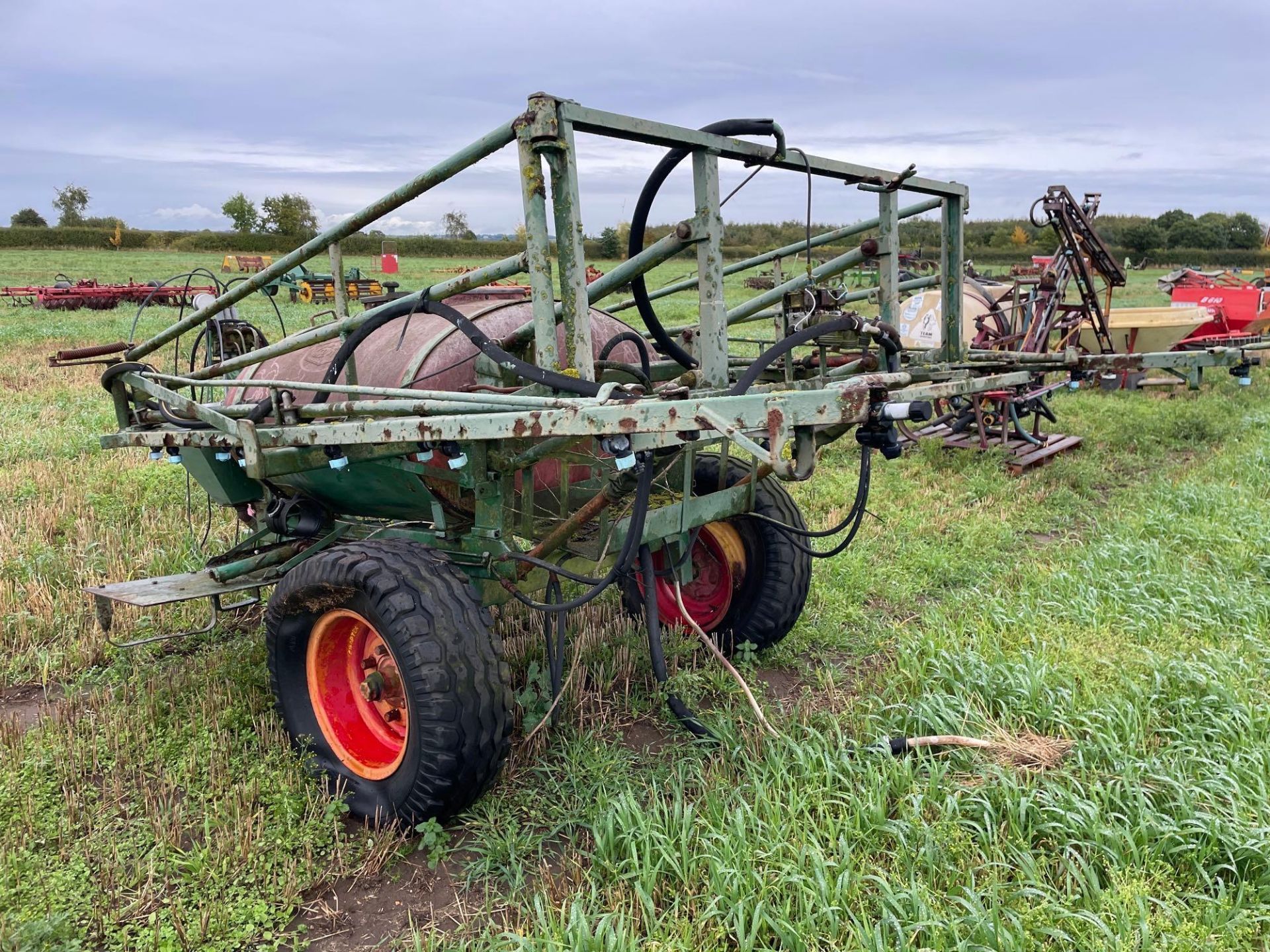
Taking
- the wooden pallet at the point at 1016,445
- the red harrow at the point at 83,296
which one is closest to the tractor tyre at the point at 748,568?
the wooden pallet at the point at 1016,445

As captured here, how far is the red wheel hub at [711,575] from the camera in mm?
4344

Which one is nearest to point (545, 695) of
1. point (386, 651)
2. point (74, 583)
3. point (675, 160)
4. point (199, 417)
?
point (386, 651)

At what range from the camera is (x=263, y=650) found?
14.7 feet

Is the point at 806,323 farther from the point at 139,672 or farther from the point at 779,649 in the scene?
the point at 139,672

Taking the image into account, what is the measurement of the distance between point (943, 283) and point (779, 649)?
1.88m

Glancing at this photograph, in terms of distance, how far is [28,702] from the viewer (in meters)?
4.08

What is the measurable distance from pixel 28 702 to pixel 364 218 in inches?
110

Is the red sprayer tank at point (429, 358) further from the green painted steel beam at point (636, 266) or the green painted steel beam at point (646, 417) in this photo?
the green painted steel beam at point (646, 417)

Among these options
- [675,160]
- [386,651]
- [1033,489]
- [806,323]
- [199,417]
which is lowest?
[1033,489]

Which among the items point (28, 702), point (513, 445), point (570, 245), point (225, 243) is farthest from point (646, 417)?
point (225, 243)

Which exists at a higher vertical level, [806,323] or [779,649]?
[806,323]

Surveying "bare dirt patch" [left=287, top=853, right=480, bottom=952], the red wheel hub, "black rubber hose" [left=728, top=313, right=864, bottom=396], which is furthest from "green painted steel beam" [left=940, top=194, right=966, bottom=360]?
"bare dirt patch" [left=287, top=853, right=480, bottom=952]

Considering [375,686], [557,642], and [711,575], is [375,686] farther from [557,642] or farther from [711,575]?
[711,575]

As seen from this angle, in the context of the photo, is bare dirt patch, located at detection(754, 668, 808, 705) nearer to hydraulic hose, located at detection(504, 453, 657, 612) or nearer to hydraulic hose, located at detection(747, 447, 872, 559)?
hydraulic hose, located at detection(747, 447, 872, 559)
